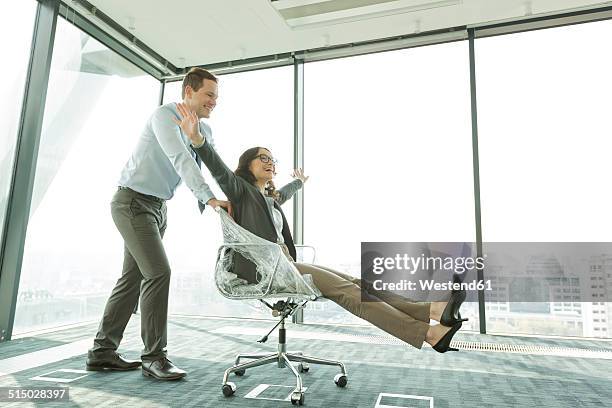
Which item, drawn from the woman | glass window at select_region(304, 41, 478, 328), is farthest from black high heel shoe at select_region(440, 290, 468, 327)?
glass window at select_region(304, 41, 478, 328)

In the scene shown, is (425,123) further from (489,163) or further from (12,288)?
(12,288)

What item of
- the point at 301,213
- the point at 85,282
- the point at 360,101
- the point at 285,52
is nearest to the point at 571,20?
the point at 360,101

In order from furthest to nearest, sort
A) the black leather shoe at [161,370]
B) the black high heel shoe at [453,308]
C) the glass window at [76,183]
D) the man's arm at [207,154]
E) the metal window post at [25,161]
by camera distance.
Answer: the glass window at [76,183], the metal window post at [25,161], the black leather shoe at [161,370], the man's arm at [207,154], the black high heel shoe at [453,308]

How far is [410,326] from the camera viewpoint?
1687 mm

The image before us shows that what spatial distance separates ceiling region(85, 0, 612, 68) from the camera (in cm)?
337

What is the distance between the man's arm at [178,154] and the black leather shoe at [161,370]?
31.9 inches

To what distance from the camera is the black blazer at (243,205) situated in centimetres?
189

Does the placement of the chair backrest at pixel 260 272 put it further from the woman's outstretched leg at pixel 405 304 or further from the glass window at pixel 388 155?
the glass window at pixel 388 155

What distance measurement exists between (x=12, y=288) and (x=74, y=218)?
801 millimetres

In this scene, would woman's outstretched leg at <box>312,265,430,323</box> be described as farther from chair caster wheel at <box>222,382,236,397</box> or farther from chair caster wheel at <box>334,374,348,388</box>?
chair caster wheel at <box>222,382,236,397</box>

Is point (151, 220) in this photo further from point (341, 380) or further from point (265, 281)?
point (341, 380)

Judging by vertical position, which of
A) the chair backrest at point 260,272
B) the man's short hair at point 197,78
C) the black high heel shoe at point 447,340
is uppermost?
the man's short hair at point 197,78

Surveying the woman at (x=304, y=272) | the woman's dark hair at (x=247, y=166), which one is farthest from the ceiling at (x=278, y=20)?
the woman at (x=304, y=272)

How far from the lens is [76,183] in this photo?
3.54m
